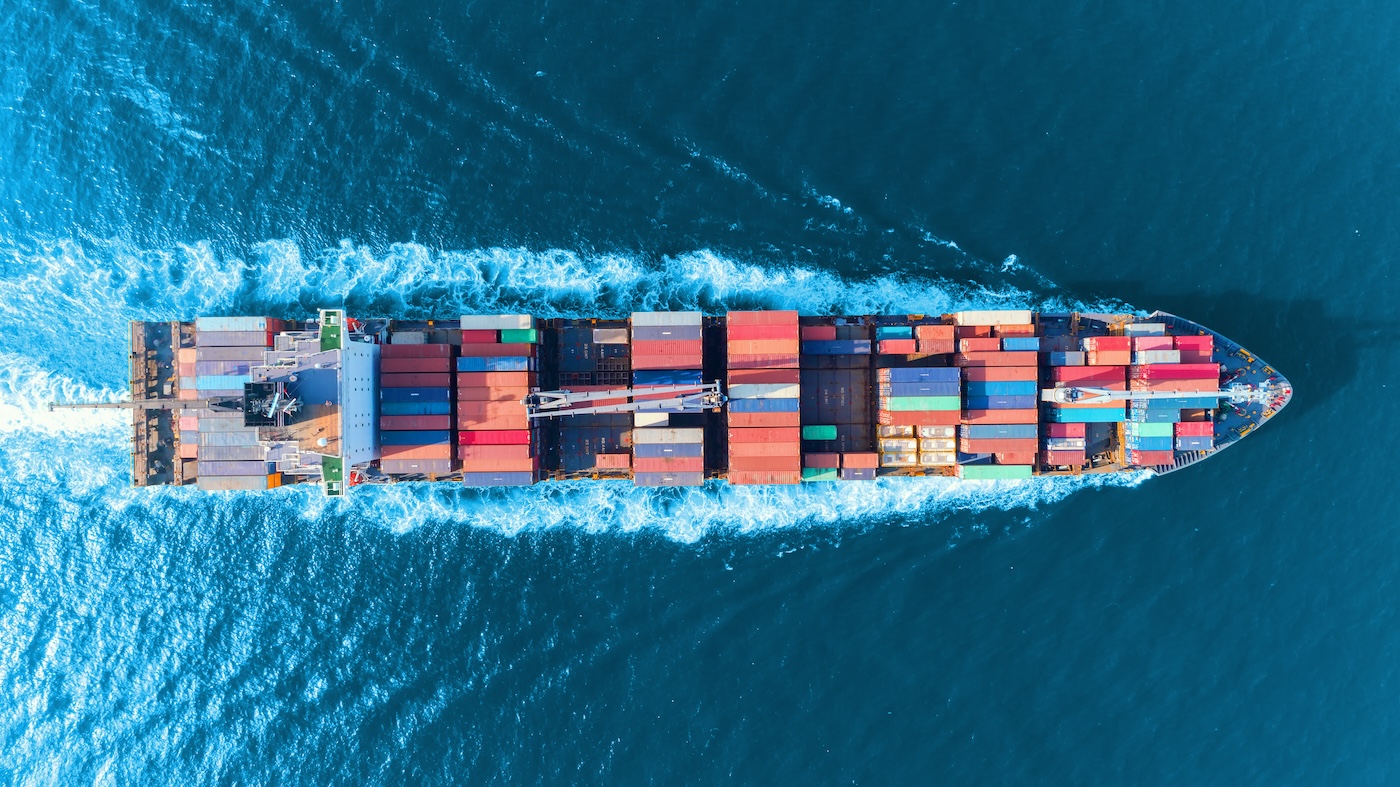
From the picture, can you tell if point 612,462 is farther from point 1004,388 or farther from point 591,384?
point 1004,388

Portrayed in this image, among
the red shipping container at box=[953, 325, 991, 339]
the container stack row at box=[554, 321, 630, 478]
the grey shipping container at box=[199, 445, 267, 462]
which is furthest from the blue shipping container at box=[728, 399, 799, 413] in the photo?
the grey shipping container at box=[199, 445, 267, 462]

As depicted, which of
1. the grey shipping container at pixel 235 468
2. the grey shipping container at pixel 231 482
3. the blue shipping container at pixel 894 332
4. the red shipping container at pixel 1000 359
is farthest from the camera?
the blue shipping container at pixel 894 332

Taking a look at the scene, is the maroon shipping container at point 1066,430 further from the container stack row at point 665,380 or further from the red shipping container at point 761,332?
the container stack row at point 665,380

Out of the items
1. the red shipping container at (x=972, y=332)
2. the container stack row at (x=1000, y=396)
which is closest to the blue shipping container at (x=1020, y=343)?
the container stack row at (x=1000, y=396)

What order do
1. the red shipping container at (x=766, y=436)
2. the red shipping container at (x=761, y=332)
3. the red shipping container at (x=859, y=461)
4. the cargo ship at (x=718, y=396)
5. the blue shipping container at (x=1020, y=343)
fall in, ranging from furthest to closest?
the red shipping container at (x=859, y=461)
the blue shipping container at (x=1020, y=343)
the red shipping container at (x=766, y=436)
the red shipping container at (x=761, y=332)
the cargo ship at (x=718, y=396)

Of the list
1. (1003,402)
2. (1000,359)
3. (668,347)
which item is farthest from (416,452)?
(1000,359)

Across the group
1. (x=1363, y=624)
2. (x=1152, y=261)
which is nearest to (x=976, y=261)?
(x=1152, y=261)

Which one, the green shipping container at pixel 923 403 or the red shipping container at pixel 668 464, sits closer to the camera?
the red shipping container at pixel 668 464
